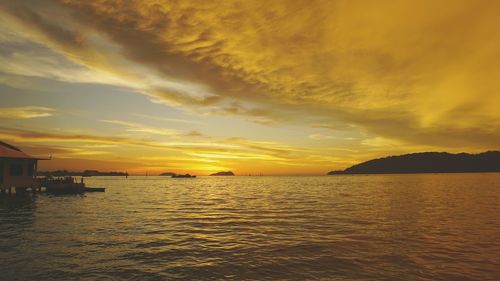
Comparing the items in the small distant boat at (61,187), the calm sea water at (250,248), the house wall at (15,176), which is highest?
the house wall at (15,176)

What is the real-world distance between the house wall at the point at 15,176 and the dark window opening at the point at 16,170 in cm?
16

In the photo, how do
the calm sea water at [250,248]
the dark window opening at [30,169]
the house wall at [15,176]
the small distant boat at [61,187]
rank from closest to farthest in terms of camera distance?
1. the calm sea water at [250,248]
2. the house wall at [15,176]
3. the dark window opening at [30,169]
4. the small distant boat at [61,187]

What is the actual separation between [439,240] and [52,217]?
34280mm

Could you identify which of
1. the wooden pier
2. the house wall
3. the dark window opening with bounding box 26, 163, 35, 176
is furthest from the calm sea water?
the dark window opening with bounding box 26, 163, 35, 176

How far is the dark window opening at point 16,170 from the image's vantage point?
173 ft

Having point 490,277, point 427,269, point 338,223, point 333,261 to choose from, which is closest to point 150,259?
point 333,261

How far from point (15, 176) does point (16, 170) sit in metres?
0.94

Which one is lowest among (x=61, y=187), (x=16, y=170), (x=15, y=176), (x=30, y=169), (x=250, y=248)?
(x=250, y=248)

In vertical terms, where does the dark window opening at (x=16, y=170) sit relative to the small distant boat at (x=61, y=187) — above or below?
above

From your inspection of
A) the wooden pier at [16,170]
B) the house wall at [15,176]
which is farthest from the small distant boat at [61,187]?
the house wall at [15,176]

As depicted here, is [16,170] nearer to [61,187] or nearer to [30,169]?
[30,169]

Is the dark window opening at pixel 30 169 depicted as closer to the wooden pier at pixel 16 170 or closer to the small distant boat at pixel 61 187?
the wooden pier at pixel 16 170

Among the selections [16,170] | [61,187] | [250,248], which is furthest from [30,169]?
A: [250,248]

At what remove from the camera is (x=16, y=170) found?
53406 mm
